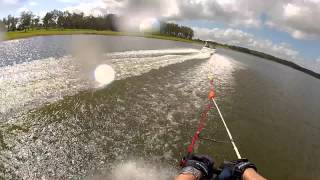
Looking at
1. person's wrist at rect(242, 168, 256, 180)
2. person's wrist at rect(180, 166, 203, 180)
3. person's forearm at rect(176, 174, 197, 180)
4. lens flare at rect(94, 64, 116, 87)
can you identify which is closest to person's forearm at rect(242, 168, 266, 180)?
person's wrist at rect(242, 168, 256, 180)

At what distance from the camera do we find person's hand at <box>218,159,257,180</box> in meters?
6.11

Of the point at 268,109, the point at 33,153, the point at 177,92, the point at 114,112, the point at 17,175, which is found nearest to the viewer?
the point at 17,175

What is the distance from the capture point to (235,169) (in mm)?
6172

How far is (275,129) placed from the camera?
1889 centimetres

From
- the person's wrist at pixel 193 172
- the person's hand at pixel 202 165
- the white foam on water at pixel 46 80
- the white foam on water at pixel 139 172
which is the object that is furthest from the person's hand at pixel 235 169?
the white foam on water at pixel 46 80

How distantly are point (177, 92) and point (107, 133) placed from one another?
954 centimetres

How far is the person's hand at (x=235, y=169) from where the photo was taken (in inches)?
241

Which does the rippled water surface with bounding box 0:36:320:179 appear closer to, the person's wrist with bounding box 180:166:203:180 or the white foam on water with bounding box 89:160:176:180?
the white foam on water with bounding box 89:160:176:180

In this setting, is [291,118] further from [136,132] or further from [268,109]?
[136,132]

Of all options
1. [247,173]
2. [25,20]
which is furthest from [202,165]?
[25,20]

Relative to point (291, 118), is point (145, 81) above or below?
above

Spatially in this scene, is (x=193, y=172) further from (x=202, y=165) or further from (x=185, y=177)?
(x=202, y=165)

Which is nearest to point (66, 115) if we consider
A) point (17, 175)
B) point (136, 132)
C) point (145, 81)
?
point (136, 132)

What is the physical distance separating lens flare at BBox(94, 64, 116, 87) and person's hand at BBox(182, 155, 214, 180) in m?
14.0
